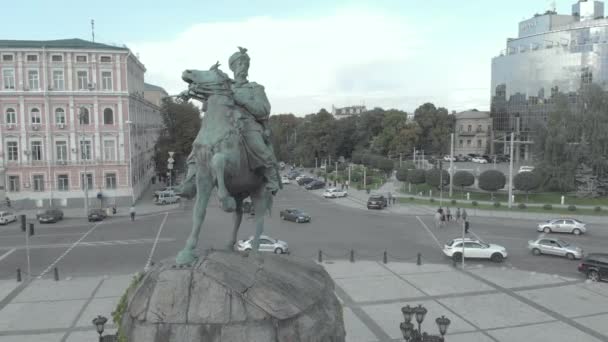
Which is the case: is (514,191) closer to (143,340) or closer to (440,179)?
(440,179)

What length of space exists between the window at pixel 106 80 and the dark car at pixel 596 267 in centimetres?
4288

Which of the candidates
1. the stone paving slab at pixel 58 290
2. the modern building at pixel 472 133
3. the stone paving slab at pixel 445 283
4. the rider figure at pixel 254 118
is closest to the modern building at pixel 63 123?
the stone paving slab at pixel 58 290

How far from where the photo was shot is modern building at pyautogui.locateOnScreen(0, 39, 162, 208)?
4553cm

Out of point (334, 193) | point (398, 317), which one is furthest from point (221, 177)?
point (334, 193)

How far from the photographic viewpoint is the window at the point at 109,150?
47438 millimetres

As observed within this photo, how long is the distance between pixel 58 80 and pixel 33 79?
2.23 meters

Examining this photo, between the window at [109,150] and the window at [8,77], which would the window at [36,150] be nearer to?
the window at [8,77]

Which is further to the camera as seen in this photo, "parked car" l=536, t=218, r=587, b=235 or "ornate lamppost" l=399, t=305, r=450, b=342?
"parked car" l=536, t=218, r=587, b=235

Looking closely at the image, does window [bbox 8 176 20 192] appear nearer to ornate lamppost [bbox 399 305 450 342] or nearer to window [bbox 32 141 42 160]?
window [bbox 32 141 42 160]

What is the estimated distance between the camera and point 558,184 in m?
46.9

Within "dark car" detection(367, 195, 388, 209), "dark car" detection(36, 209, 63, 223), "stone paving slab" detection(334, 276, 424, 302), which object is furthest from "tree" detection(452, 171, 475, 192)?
"dark car" detection(36, 209, 63, 223)

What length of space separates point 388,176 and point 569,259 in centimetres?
4838

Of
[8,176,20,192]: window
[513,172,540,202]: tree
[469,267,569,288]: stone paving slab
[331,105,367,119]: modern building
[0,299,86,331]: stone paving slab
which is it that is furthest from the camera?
[331,105,367,119]: modern building

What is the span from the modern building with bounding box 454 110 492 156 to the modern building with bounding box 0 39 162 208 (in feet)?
286
